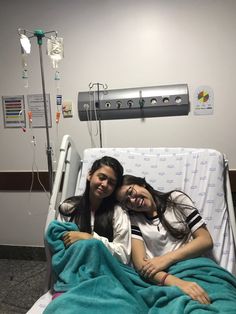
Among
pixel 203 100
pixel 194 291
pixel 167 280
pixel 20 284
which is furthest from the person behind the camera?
pixel 20 284

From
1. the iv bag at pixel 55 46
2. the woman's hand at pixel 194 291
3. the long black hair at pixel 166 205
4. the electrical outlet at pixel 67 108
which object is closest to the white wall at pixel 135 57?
the electrical outlet at pixel 67 108

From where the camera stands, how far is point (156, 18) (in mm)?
2031

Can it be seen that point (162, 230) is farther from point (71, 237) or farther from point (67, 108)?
point (67, 108)

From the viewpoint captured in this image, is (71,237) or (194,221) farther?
(194,221)

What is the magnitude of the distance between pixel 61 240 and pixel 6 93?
1497mm

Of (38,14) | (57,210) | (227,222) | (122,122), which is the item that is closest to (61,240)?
(57,210)

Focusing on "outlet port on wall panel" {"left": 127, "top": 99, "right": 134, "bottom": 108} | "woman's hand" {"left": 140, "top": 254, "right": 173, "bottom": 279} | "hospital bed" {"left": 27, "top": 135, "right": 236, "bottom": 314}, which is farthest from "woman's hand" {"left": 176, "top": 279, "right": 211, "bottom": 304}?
"outlet port on wall panel" {"left": 127, "top": 99, "right": 134, "bottom": 108}

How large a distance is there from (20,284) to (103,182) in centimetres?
124

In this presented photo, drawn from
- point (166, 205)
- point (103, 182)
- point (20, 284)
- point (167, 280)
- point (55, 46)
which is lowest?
point (20, 284)

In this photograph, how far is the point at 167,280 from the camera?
1216mm

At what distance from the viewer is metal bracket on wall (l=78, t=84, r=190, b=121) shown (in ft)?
6.68

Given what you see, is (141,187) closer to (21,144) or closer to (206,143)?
(206,143)

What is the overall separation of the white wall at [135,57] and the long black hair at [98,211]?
27.7 inches

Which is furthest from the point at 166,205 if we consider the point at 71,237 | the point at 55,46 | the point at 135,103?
the point at 55,46
